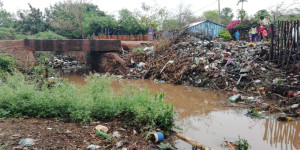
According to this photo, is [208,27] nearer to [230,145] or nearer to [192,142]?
[230,145]

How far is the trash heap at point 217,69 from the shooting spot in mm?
6144

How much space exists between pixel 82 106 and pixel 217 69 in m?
5.89

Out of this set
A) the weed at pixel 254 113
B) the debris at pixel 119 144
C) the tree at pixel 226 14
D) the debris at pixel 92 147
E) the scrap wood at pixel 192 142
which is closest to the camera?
the debris at pixel 92 147

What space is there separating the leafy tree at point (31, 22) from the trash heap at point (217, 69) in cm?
1431

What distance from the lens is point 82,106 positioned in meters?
3.28

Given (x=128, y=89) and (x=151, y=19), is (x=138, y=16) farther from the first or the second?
(x=128, y=89)

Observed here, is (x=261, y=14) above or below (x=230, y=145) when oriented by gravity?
above

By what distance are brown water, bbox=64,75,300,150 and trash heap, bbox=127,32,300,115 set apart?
53.3 inches

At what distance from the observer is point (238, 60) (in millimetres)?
8258

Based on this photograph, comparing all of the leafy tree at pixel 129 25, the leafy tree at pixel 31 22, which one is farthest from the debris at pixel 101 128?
the leafy tree at pixel 31 22

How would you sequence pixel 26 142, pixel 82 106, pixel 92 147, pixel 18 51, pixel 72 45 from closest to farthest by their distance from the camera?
pixel 26 142
pixel 92 147
pixel 82 106
pixel 18 51
pixel 72 45

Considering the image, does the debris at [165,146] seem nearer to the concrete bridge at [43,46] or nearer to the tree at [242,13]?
the concrete bridge at [43,46]

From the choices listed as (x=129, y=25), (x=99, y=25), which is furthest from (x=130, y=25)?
(x=99, y=25)

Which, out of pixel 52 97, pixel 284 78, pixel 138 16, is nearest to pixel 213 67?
pixel 284 78
